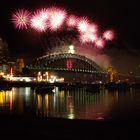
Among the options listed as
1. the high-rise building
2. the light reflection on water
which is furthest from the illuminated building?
the light reflection on water

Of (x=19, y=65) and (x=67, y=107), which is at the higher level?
(x=19, y=65)

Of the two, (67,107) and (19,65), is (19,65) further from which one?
(67,107)

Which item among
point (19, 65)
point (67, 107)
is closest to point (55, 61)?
point (19, 65)

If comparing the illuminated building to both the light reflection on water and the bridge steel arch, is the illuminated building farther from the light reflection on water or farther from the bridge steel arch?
the light reflection on water

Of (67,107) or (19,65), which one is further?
(19,65)

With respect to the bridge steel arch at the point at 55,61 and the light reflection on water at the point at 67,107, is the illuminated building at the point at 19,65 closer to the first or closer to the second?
the bridge steel arch at the point at 55,61

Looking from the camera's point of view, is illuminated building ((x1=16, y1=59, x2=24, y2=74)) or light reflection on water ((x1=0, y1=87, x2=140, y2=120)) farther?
illuminated building ((x1=16, y1=59, x2=24, y2=74))

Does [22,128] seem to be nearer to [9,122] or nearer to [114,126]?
[9,122]

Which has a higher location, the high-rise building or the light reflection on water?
the high-rise building

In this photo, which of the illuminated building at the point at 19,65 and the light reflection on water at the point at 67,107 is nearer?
the light reflection on water at the point at 67,107

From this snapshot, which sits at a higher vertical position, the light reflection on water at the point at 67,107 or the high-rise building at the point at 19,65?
the high-rise building at the point at 19,65

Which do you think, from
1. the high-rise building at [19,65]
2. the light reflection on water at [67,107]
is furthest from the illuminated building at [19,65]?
the light reflection on water at [67,107]

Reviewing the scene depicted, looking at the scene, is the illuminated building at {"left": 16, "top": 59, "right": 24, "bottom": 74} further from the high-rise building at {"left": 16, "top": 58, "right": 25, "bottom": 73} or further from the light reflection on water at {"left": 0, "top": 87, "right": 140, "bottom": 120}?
the light reflection on water at {"left": 0, "top": 87, "right": 140, "bottom": 120}
